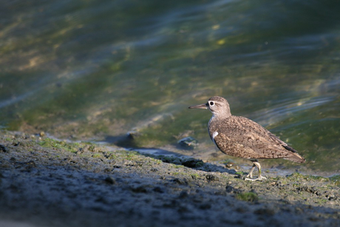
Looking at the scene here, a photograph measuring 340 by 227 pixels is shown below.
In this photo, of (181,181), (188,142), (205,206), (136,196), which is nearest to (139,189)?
(136,196)

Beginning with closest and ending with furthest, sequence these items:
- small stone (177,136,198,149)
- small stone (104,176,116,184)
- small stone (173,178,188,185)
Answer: small stone (104,176,116,184), small stone (173,178,188,185), small stone (177,136,198,149)

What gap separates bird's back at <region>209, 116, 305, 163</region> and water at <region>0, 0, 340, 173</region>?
1.31 metres

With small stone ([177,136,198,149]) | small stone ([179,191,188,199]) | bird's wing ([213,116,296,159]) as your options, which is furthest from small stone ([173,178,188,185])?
small stone ([177,136,198,149])

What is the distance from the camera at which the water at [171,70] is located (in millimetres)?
9820

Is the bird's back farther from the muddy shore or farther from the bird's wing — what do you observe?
the muddy shore

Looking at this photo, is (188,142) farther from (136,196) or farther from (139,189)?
(136,196)

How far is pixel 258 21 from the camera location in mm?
13164

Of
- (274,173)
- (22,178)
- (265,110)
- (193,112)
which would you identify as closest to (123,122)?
(193,112)

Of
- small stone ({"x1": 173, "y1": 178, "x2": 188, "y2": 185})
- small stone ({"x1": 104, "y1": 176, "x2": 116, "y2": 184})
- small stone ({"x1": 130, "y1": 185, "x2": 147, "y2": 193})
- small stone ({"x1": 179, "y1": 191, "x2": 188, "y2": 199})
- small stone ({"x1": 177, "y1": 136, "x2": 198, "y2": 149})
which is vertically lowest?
small stone ({"x1": 177, "y1": 136, "x2": 198, "y2": 149})

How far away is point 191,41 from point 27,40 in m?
6.03

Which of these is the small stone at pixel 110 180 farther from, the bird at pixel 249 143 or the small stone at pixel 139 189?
the bird at pixel 249 143

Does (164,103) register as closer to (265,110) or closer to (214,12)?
(265,110)

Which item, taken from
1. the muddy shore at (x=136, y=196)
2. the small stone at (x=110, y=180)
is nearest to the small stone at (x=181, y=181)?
the muddy shore at (x=136, y=196)

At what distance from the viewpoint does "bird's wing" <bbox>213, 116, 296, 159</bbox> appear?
7.10 metres
